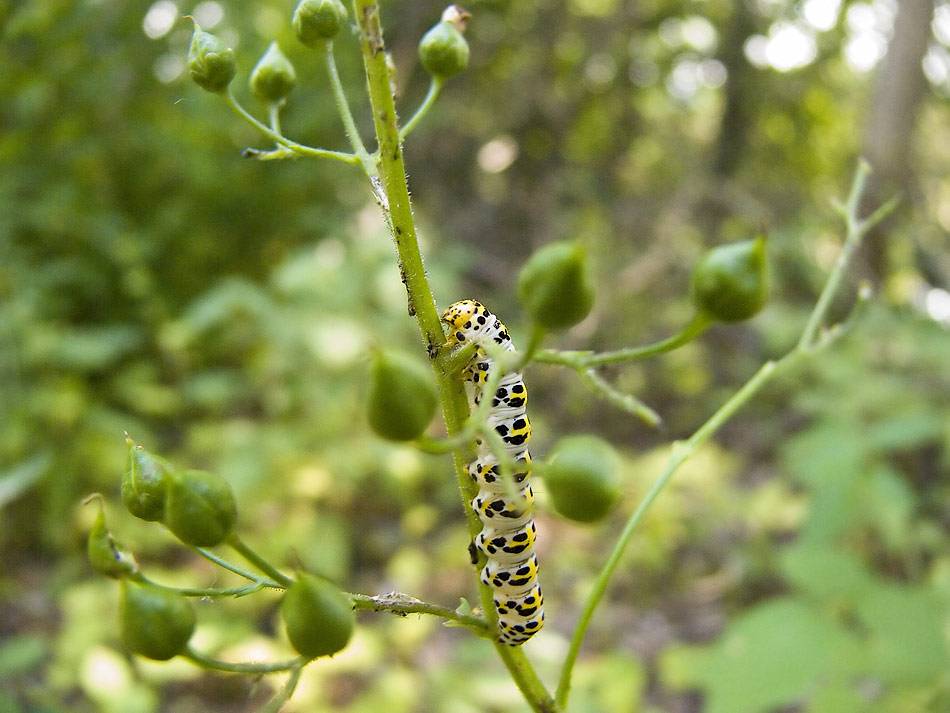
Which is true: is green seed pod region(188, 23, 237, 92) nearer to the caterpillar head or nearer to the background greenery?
the caterpillar head

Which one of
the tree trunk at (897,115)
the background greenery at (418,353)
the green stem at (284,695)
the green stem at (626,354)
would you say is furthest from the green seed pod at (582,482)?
Result: the tree trunk at (897,115)

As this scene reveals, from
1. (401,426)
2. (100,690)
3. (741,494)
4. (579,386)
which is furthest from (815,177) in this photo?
(401,426)

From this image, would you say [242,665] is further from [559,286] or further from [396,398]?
[559,286]

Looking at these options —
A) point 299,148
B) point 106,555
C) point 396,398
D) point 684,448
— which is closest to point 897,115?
point 684,448

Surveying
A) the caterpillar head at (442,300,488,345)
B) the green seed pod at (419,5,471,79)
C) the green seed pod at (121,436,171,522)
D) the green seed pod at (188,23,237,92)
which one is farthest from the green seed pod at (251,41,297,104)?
the green seed pod at (121,436,171,522)

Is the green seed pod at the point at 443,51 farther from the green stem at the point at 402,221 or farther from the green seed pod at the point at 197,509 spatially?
the green seed pod at the point at 197,509
